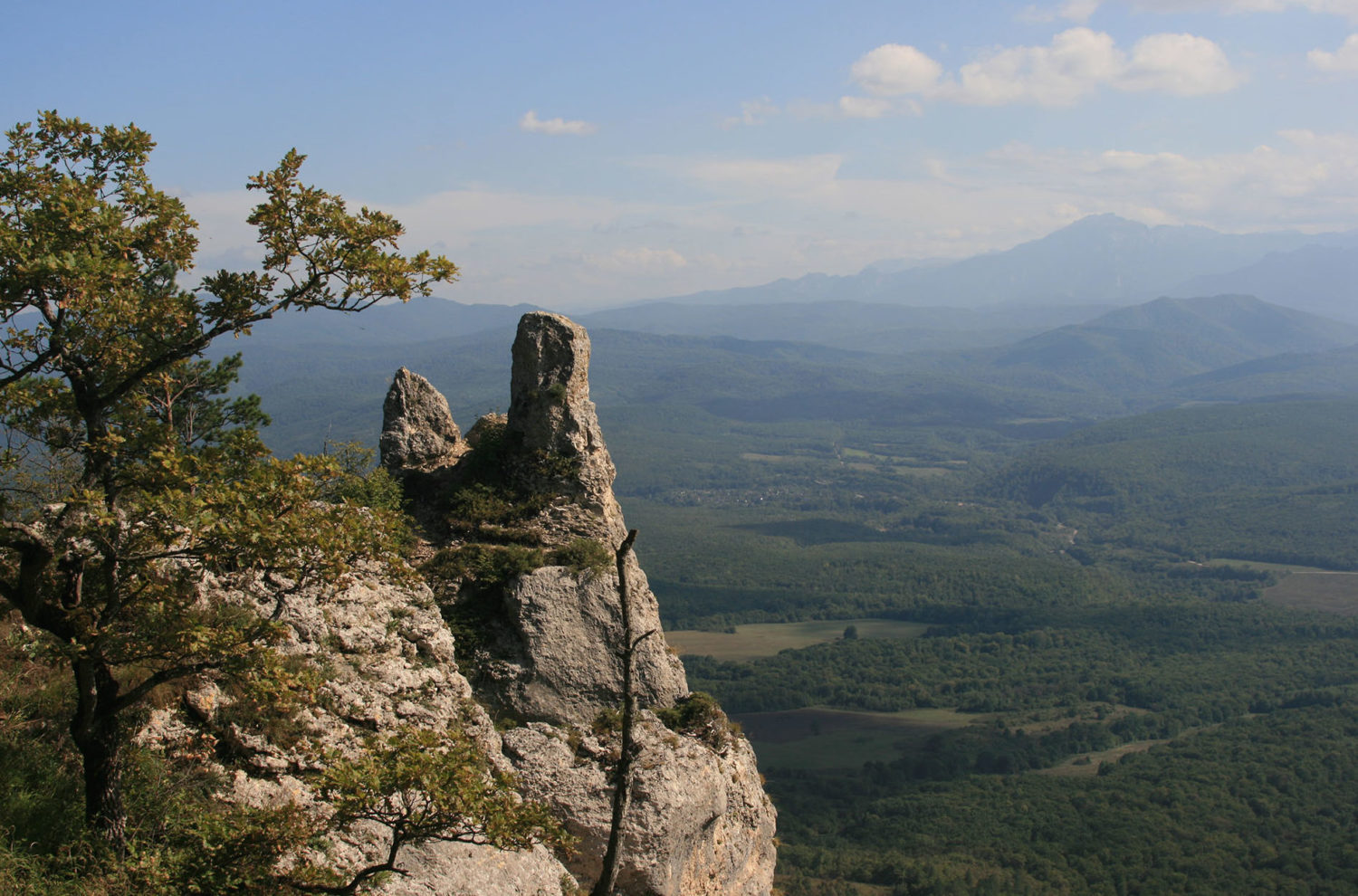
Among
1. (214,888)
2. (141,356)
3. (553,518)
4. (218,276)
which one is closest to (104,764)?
(214,888)

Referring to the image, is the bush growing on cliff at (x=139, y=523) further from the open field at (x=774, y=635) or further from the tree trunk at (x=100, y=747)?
the open field at (x=774, y=635)

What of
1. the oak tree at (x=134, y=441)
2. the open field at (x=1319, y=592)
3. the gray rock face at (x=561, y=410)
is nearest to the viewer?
the oak tree at (x=134, y=441)

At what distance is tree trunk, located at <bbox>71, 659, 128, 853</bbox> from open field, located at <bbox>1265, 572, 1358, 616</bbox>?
186 m

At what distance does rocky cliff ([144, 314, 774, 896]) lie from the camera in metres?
13.9

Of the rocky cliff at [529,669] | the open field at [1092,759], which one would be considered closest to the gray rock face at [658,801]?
the rocky cliff at [529,669]

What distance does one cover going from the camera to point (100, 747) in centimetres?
984

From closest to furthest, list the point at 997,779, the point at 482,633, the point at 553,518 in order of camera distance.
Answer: the point at 482,633, the point at 553,518, the point at 997,779

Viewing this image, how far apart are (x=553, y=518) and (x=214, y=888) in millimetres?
11321

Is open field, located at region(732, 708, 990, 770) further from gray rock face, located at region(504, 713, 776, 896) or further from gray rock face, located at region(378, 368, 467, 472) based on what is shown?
gray rock face, located at region(504, 713, 776, 896)

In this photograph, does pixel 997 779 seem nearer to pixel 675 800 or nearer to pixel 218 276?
pixel 675 800

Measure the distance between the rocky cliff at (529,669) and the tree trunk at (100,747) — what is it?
2127mm

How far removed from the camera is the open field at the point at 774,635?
146 metres

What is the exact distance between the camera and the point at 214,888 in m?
9.98

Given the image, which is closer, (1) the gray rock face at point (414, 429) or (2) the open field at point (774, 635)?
(1) the gray rock face at point (414, 429)
